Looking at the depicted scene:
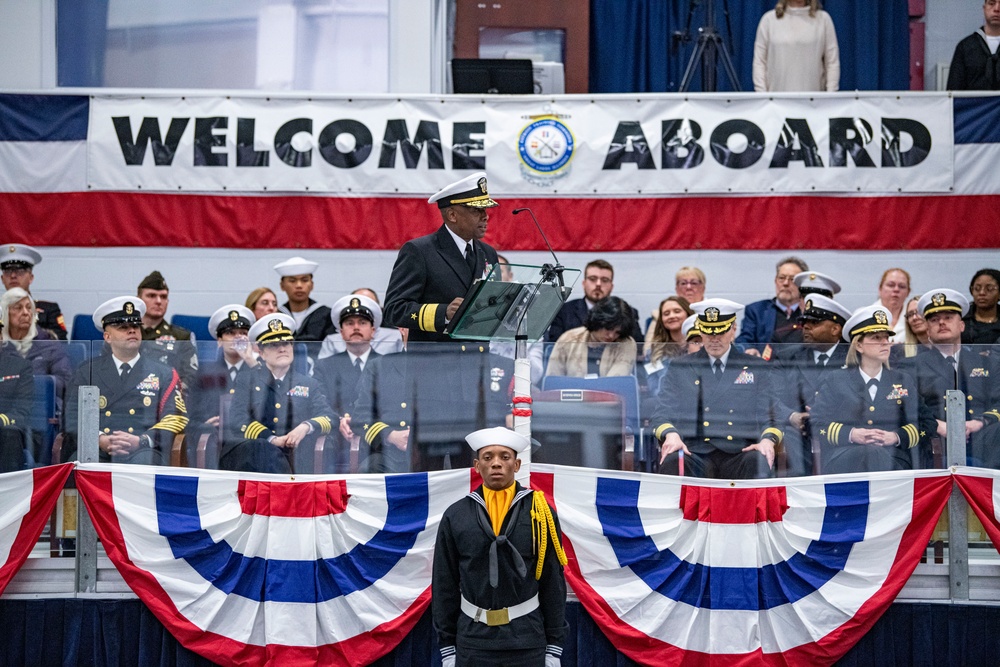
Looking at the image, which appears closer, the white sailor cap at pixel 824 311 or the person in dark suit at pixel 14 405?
the person in dark suit at pixel 14 405

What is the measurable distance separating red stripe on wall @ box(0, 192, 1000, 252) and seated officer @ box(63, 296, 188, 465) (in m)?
3.56

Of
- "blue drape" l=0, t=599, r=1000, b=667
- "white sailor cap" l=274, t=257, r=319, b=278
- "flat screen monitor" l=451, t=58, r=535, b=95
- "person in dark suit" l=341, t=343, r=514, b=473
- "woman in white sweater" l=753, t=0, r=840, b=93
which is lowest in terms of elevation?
"blue drape" l=0, t=599, r=1000, b=667

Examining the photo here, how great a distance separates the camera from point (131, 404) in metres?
6.53

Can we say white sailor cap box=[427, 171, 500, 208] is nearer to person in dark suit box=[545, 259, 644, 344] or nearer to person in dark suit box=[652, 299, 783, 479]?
person in dark suit box=[652, 299, 783, 479]

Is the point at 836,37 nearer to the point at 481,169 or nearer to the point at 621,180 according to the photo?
the point at 621,180

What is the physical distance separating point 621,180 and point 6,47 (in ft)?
16.0

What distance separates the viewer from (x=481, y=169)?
989 cm

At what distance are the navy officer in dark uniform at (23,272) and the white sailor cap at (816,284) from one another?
4830 mm

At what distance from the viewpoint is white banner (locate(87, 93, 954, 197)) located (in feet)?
32.2

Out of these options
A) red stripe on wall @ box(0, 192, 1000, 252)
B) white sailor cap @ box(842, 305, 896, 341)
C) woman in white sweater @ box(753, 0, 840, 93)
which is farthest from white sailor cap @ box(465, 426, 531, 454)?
woman in white sweater @ box(753, 0, 840, 93)

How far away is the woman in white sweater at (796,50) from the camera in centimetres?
1022

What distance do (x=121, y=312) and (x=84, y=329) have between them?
222 centimetres

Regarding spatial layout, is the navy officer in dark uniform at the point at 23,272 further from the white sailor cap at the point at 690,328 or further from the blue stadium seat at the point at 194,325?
the white sailor cap at the point at 690,328

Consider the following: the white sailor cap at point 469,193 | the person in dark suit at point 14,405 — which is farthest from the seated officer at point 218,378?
the white sailor cap at point 469,193
